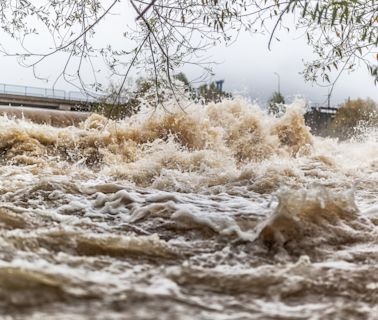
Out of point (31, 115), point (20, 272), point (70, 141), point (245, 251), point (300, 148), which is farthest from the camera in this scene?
point (31, 115)

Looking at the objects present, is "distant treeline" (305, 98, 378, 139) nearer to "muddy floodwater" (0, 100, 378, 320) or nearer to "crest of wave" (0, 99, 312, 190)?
"crest of wave" (0, 99, 312, 190)

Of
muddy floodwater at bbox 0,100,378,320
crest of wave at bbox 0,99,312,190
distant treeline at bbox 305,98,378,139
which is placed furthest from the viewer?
distant treeline at bbox 305,98,378,139

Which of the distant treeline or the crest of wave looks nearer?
the crest of wave

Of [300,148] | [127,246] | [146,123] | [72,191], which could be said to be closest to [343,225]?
[127,246]

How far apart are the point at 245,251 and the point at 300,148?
318 inches

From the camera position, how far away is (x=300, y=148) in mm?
10422

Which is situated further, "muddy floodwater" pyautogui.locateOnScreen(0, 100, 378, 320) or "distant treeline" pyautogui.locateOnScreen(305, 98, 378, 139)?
"distant treeline" pyautogui.locateOnScreen(305, 98, 378, 139)

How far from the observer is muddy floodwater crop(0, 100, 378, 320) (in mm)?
1732

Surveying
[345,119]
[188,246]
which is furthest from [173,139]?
[345,119]

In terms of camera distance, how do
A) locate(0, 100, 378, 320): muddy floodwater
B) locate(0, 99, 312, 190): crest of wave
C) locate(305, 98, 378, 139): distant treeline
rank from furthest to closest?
1. locate(305, 98, 378, 139): distant treeline
2. locate(0, 99, 312, 190): crest of wave
3. locate(0, 100, 378, 320): muddy floodwater

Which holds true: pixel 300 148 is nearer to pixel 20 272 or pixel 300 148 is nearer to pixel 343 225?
pixel 343 225

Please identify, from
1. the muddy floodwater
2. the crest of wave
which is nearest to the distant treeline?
the crest of wave

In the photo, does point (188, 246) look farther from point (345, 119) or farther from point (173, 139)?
point (345, 119)

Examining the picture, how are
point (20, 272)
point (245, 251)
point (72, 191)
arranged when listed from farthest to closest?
point (72, 191) → point (245, 251) → point (20, 272)
